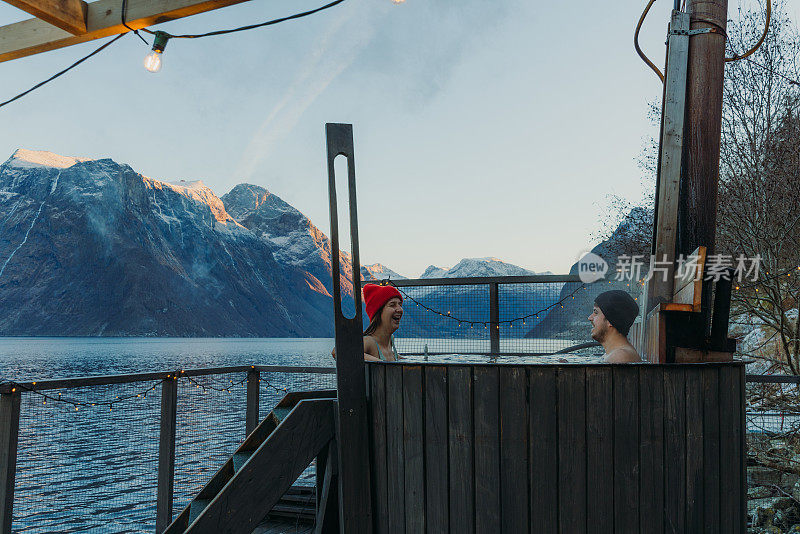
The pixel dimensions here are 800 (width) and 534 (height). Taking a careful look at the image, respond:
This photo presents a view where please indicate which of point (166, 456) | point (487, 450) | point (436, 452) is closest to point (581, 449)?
point (487, 450)

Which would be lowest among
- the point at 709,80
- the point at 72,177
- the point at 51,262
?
the point at 51,262

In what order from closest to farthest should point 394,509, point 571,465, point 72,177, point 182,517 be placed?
point 571,465, point 394,509, point 182,517, point 72,177

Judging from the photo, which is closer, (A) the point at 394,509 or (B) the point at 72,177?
(A) the point at 394,509

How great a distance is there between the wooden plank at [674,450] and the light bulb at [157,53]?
4386mm

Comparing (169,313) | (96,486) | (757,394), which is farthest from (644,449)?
(169,313)

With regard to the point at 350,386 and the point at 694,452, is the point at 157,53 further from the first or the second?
the point at 694,452

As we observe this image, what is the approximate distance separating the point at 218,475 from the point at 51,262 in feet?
500

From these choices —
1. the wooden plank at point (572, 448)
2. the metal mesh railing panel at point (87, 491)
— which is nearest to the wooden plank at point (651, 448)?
the wooden plank at point (572, 448)

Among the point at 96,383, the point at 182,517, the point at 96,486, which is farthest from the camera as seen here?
the point at 96,486

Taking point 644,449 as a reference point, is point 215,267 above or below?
below

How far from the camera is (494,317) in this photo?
228 inches

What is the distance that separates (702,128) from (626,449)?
187 cm

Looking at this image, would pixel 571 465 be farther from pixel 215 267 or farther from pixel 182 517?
pixel 215 267

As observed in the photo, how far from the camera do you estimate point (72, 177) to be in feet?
491
